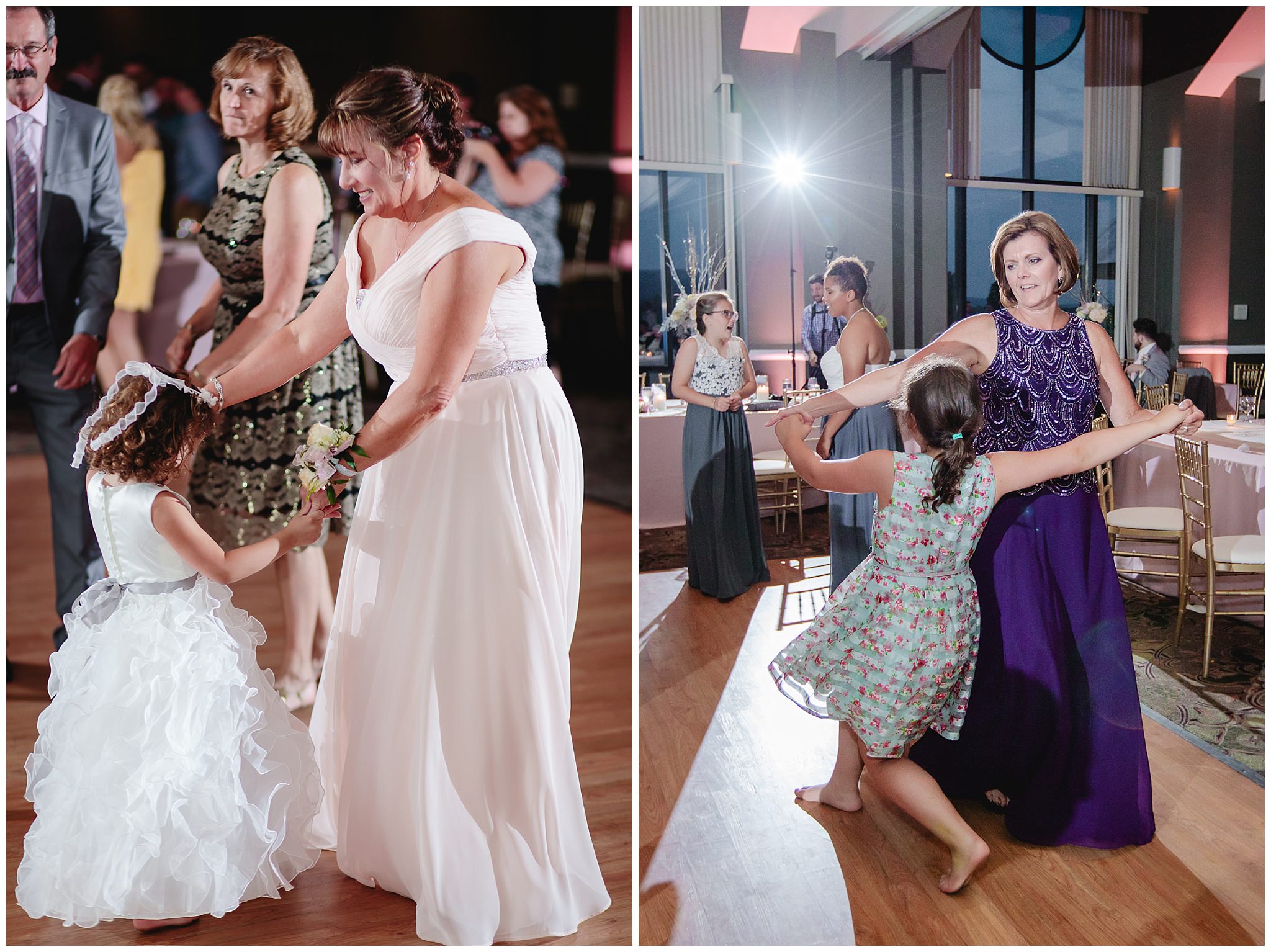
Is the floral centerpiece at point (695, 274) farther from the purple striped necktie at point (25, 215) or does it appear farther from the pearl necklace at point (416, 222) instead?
the purple striped necktie at point (25, 215)

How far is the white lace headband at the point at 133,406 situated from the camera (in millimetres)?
1853

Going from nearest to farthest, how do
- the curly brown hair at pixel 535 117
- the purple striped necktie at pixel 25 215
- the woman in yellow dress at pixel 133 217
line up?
the purple striped necktie at pixel 25 215 < the woman in yellow dress at pixel 133 217 < the curly brown hair at pixel 535 117

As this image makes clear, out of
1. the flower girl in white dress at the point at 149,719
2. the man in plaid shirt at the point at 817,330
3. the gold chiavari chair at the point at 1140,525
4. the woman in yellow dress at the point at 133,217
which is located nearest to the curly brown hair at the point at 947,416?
the man in plaid shirt at the point at 817,330

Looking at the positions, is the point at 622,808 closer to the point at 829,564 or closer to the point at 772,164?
the point at 829,564

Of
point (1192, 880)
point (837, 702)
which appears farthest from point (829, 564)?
point (1192, 880)

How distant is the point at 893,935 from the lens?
2.01 meters

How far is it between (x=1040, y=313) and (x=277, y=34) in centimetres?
460

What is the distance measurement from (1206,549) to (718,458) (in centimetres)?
107

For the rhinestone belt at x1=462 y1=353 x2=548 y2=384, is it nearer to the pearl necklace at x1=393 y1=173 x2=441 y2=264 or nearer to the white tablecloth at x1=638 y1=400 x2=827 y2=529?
the pearl necklace at x1=393 y1=173 x2=441 y2=264

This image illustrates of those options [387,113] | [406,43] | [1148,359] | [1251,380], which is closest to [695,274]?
[387,113]

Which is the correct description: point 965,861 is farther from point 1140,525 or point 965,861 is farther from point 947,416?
point 947,416

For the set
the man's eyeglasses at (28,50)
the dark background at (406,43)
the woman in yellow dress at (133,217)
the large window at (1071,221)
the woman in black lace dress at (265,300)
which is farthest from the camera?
the dark background at (406,43)

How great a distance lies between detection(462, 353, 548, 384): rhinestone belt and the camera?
75.5 inches

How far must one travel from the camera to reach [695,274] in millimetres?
2174
